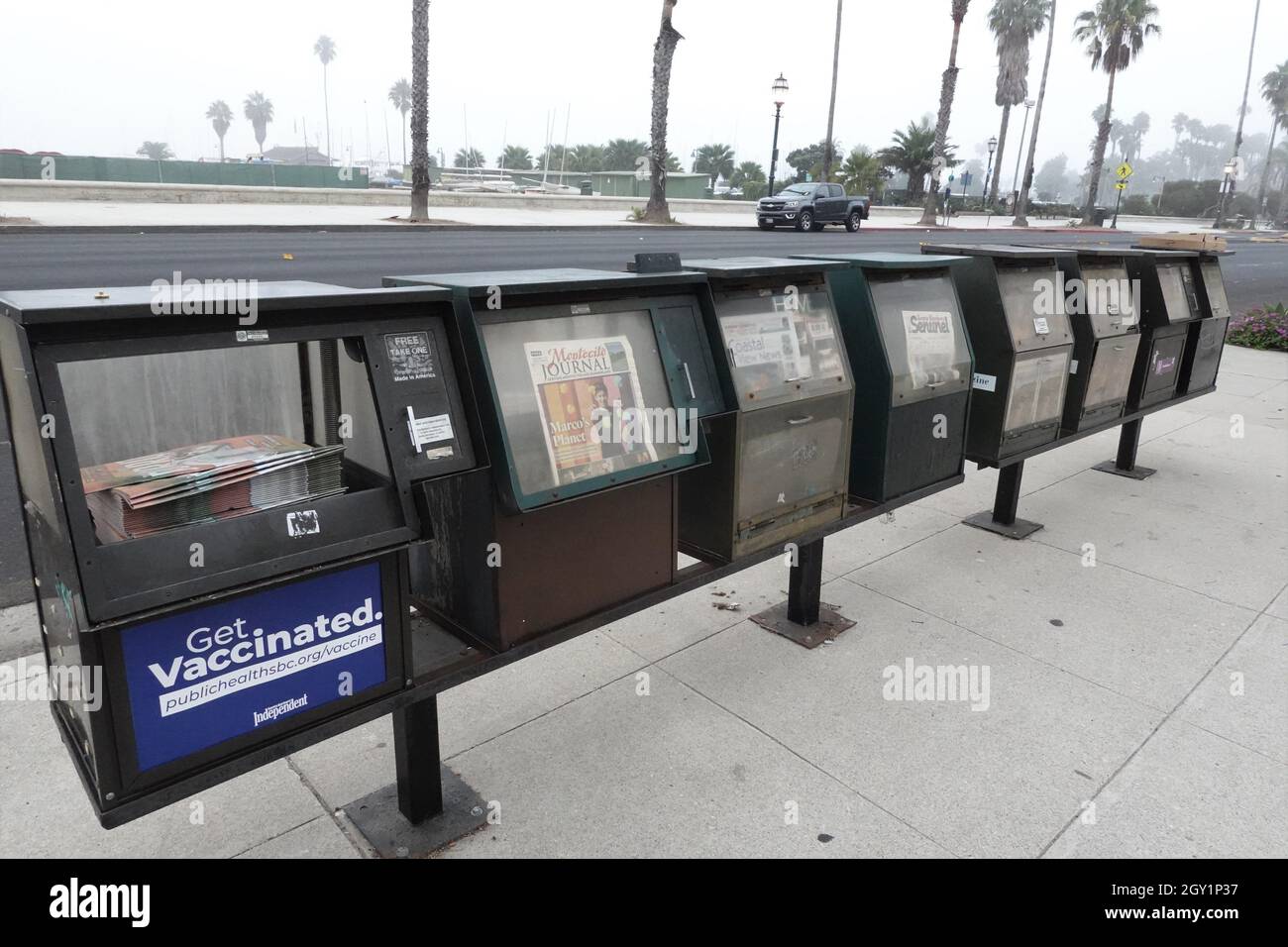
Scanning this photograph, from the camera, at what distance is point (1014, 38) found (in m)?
60.1

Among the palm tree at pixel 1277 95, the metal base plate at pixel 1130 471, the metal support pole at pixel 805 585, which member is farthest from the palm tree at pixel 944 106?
the palm tree at pixel 1277 95

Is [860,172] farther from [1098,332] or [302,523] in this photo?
[302,523]

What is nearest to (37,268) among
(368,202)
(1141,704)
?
(1141,704)

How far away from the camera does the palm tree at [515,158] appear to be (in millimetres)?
101188

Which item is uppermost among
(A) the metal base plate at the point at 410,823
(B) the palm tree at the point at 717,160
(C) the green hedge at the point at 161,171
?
(B) the palm tree at the point at 717,160

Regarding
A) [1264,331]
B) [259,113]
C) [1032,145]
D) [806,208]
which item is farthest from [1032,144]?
[259,113]

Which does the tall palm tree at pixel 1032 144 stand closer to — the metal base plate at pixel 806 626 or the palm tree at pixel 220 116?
the metal base plate at pixel 806 626

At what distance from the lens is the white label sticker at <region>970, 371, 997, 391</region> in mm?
4691

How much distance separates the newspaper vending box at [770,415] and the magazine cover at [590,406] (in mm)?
421

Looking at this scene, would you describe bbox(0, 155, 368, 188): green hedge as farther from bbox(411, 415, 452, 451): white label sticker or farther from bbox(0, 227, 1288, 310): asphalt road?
bbox(411, 415, 452, 451): white label sticker

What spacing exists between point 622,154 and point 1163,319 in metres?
76.3

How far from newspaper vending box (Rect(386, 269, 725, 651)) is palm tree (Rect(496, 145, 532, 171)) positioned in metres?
104

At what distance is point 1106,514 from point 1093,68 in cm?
5305
